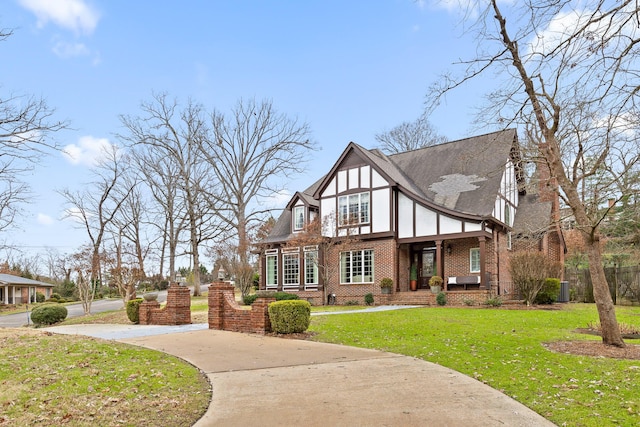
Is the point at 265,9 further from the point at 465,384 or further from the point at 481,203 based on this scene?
the point at 481,203

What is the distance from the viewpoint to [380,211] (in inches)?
902

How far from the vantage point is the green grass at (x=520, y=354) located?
17.6 ft

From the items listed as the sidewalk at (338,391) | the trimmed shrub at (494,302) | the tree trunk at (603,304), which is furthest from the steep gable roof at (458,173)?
the sidewalk at (338,391)

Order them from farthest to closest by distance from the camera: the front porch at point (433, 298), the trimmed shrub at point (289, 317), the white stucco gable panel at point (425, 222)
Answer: the white stucco gable panel at point (425, 222) < the front porch at point (433, 298) < the trimmed shrub at point (289, 317)

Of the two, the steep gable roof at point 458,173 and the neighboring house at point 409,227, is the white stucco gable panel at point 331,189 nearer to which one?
the neighboring house at point 409,227

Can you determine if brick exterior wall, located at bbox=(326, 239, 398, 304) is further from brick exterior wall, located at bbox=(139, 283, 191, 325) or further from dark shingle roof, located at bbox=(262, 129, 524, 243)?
brick exterior wall, located at bbox=(139, 283, 191, 325)

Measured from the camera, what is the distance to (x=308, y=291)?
24.6 m

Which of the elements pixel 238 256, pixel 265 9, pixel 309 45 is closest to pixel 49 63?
pixel 265 9

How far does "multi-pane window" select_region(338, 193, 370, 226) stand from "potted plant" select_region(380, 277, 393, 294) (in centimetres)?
308

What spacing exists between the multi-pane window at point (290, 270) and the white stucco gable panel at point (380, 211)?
4.93m

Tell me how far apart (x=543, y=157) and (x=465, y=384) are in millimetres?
5910

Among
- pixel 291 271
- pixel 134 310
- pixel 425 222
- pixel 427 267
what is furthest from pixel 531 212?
pixel 134 310

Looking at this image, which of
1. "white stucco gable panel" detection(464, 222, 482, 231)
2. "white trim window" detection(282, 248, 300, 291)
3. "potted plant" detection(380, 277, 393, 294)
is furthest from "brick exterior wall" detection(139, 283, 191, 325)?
"white stucco gable panel" detection(464, 222, 482, 231)

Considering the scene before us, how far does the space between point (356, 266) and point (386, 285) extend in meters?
2.17
